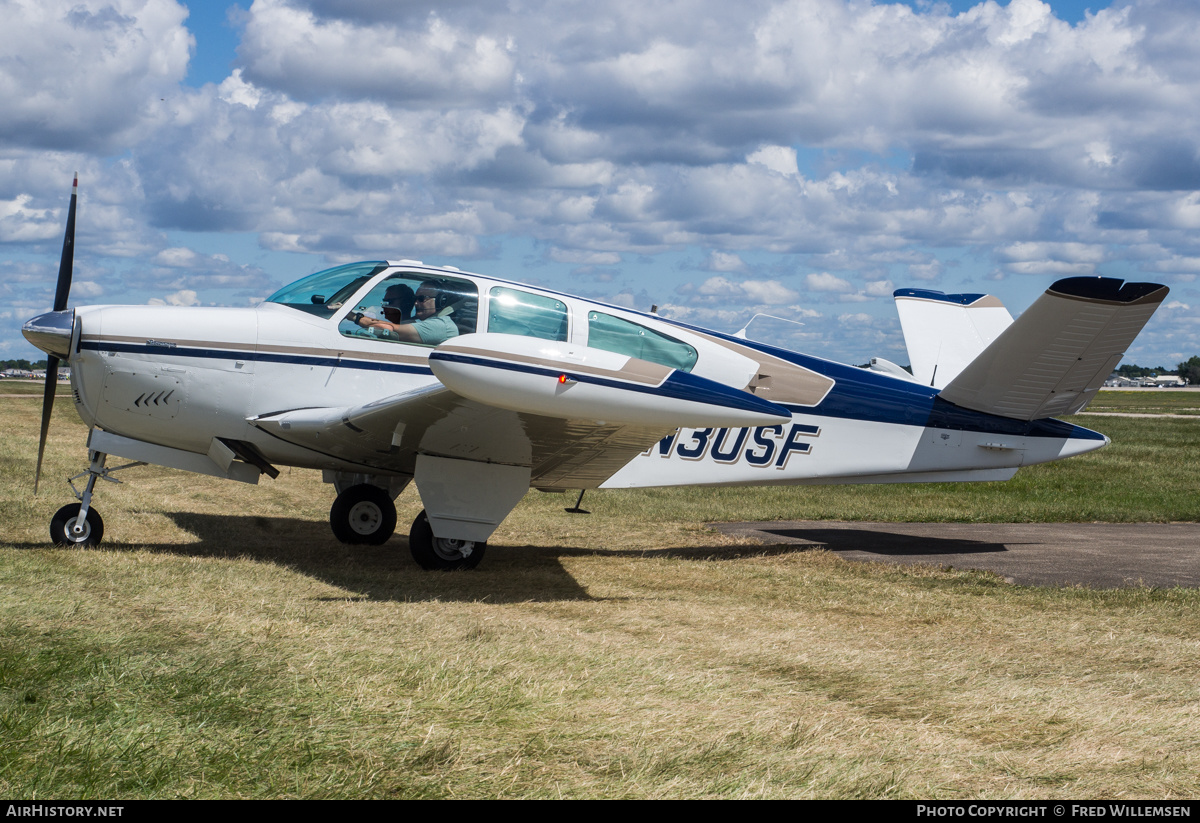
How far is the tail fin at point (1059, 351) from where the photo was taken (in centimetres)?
877

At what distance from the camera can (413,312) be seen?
28.0 ft

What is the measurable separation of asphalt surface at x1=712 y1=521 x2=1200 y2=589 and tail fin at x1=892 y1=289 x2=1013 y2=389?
2.01 meters

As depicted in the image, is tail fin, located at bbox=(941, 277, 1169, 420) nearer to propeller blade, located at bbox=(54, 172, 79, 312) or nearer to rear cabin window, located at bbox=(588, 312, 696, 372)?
rear cabin window, located at bbox=(588, 312, 696, 372)

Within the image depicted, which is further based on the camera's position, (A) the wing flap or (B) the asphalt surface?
(B) the asphalt surface

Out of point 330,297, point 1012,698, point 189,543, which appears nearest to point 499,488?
point 330,297

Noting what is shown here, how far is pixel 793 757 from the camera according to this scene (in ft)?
12.0

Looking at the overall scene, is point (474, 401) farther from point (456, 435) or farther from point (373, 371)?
point (373, 371)

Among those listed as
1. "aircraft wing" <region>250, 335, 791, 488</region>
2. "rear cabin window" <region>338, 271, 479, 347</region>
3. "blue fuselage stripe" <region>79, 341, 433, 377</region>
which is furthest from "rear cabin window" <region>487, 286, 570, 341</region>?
"aircraft wing" <region>250, 335, 791, 488</region>

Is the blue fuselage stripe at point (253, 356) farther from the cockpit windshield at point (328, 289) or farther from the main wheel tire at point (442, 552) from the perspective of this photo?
the main wheel tire at point (442, 552)

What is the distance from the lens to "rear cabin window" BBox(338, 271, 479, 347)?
8492 mm

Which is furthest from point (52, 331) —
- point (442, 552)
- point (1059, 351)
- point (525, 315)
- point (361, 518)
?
point (1059, 351)

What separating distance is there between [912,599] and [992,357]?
3.31 meters

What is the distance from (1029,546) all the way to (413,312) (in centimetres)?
745

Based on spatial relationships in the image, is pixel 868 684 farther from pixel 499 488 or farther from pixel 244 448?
pixel 244 448
